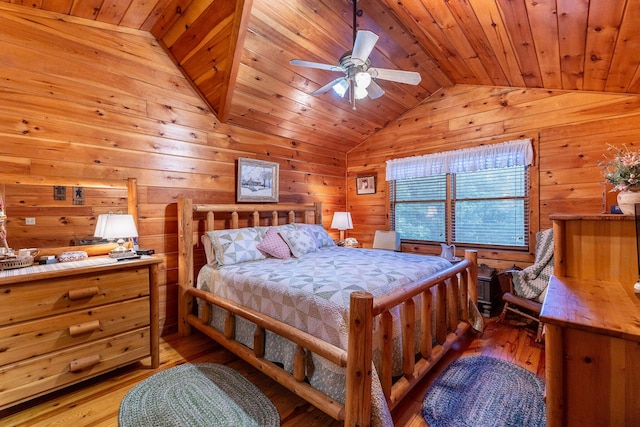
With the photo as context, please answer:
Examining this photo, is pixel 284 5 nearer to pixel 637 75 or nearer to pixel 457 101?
pixel 457 101

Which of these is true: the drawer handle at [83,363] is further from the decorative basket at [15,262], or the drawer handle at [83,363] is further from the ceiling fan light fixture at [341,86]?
the ceiling fan light fixture at [341,86]

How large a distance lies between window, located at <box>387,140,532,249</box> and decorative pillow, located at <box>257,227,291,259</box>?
207 centimetres

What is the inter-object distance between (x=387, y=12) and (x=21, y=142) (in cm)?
301

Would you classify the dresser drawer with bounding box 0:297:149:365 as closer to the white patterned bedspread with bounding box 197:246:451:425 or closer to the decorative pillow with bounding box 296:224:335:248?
the white patterned bedspread with bounding box 197:246:451:425

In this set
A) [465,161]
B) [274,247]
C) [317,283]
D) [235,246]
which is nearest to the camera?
[317,283]

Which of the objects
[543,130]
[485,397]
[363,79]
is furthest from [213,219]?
[543,130]

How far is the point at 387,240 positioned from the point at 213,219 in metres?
2.36

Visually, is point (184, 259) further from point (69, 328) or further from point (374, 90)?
point (374, 90)

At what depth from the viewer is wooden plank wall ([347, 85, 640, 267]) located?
281 cm

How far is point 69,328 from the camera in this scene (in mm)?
1833

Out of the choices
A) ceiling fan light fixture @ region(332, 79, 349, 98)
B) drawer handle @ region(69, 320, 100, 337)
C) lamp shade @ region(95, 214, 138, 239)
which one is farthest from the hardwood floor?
ceiling fan light fixture @ region(332, 79, 349, 98)

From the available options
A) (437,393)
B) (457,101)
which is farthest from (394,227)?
(437,393)

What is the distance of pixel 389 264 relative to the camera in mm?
2445

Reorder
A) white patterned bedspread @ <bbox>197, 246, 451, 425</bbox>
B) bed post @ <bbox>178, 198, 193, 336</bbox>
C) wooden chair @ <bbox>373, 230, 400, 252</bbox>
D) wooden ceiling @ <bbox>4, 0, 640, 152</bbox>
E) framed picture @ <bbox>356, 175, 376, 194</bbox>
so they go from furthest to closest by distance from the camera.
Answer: framed picture @ <bbox>356, 175, 376, 194</bbox> → wooden chair @ <bbox>373, 230, 400, 252</bbox> → bed post @ <bbox>178, 198, 193, 336</bbox> → wooden ceiling @ <bbox>4, 0, 640, 152</bbox> → white patterned bedspread @ <bbox>197, 246, 451, 425</bbox>
